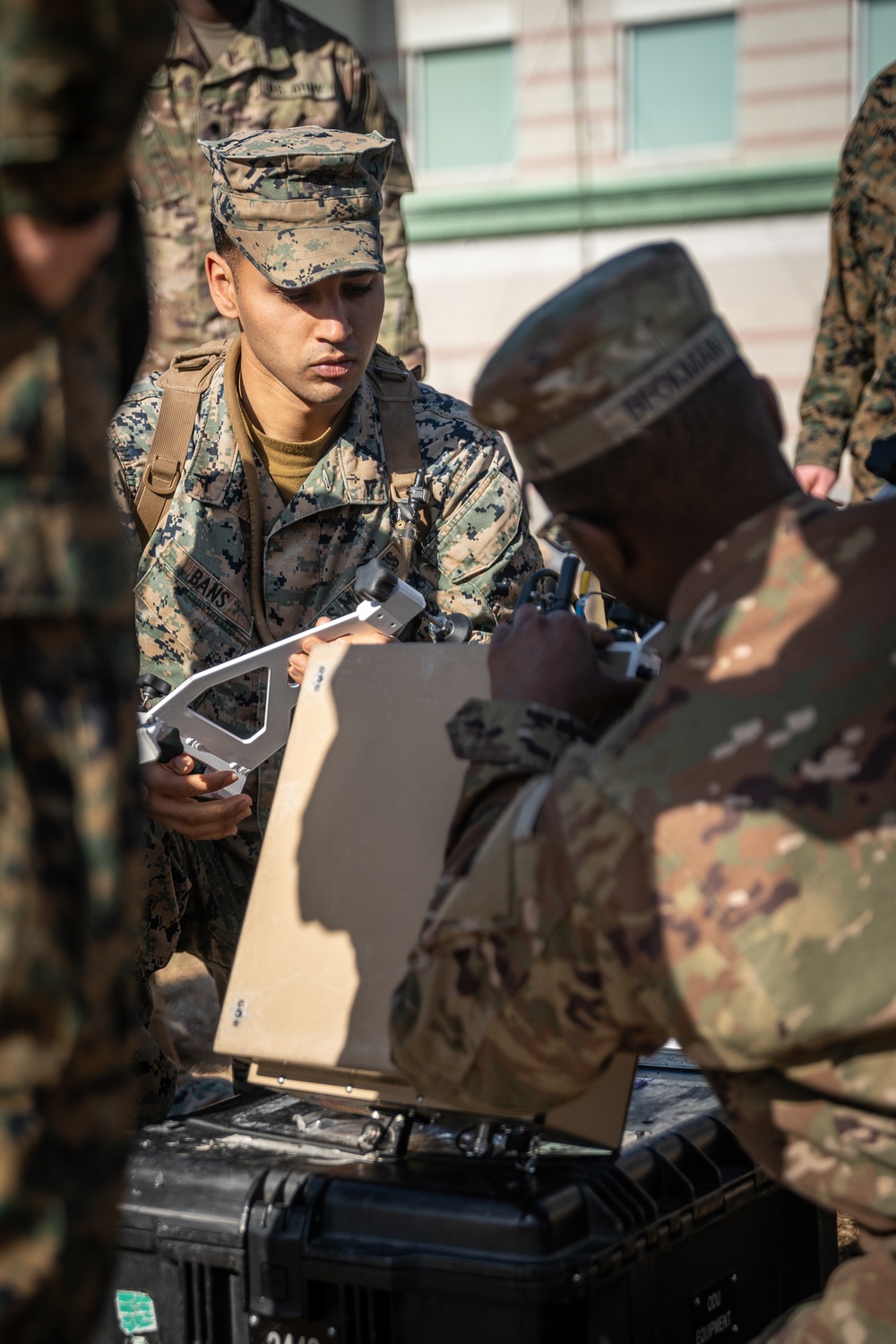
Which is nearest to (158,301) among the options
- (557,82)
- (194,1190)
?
(194,1190)

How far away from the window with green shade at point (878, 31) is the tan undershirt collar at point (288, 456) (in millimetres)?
6768

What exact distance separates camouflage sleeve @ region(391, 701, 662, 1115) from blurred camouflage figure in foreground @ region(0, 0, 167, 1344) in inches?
17.4

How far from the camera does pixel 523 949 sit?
169cm

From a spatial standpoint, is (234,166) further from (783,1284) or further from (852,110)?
(852,110)

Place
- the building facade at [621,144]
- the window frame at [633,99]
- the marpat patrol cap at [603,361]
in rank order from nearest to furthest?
the marpat patrol cap at [603,361] → the building facade at [621,144] → the window frame at [633,99]

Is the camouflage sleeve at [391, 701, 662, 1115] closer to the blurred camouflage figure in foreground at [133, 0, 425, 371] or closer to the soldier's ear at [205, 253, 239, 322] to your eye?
the soldier's ear at [205, 253, 239, 322]

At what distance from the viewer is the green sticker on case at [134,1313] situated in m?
2.20

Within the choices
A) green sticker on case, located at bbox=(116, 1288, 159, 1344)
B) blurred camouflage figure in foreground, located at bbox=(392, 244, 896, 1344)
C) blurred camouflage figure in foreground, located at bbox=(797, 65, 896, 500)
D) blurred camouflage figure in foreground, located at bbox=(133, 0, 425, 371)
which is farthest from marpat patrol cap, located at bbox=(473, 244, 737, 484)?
blurred camouflage figure in foreground, located at bbox=(133, 0, 425, 371)

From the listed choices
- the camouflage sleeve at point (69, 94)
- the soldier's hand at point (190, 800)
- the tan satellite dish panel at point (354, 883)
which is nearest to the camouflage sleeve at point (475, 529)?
the soldier's hand at point (190, 800)

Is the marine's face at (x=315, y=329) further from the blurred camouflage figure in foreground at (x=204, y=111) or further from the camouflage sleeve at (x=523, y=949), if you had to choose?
the blurred camouflage figure in foreground at (x=204, y=111)

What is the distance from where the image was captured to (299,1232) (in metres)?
2.07

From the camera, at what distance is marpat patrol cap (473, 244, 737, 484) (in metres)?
1.73

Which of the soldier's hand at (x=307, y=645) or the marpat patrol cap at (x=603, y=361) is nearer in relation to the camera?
the marpat patrol cap at (x=603, y=361)

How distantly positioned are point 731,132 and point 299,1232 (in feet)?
28.3
